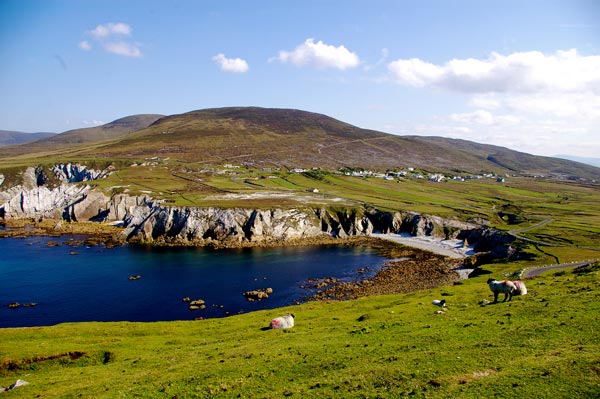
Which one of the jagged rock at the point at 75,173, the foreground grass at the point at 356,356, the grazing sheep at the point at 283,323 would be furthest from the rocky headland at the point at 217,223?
the grazing sheep at the point at 283,323

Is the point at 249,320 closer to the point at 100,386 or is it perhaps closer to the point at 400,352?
the point at 100,386

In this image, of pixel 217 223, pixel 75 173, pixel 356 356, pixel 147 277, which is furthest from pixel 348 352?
pixel 75 173

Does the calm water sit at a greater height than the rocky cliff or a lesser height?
lesser

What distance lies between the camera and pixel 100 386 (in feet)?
81.8

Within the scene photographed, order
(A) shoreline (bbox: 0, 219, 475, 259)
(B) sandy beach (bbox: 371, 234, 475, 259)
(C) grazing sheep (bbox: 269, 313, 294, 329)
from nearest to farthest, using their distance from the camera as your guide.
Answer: (C) grazing sheep (bbox: 269, 313, 294, 329), (B) sandy beach (bbox: 371, 234, 475, 259), (A) shoreline (bbox: 0, 219, 475, 259)

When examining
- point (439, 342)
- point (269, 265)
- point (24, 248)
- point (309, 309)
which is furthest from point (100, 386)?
point (24, 248)

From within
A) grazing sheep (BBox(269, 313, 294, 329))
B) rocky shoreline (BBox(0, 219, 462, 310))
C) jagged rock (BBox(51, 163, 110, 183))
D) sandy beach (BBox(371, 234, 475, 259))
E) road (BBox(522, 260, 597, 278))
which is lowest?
rocky shoreline (BBox(0, 219, 462, 310))

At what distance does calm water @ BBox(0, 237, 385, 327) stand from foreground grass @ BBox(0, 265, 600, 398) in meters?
22.3

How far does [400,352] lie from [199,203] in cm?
11352

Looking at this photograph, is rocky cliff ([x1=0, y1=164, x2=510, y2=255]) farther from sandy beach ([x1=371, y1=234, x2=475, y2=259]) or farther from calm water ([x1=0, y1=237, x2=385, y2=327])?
calm water ([x1=0, y1=237, x2=385, y2=327])

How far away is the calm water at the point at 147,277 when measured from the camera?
64.4 meters

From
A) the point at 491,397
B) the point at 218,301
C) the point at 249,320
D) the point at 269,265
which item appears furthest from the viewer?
the point at 269,265

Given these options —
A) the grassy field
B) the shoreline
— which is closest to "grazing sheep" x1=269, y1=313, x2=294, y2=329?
the grassy field

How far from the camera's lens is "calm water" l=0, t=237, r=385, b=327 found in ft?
211
